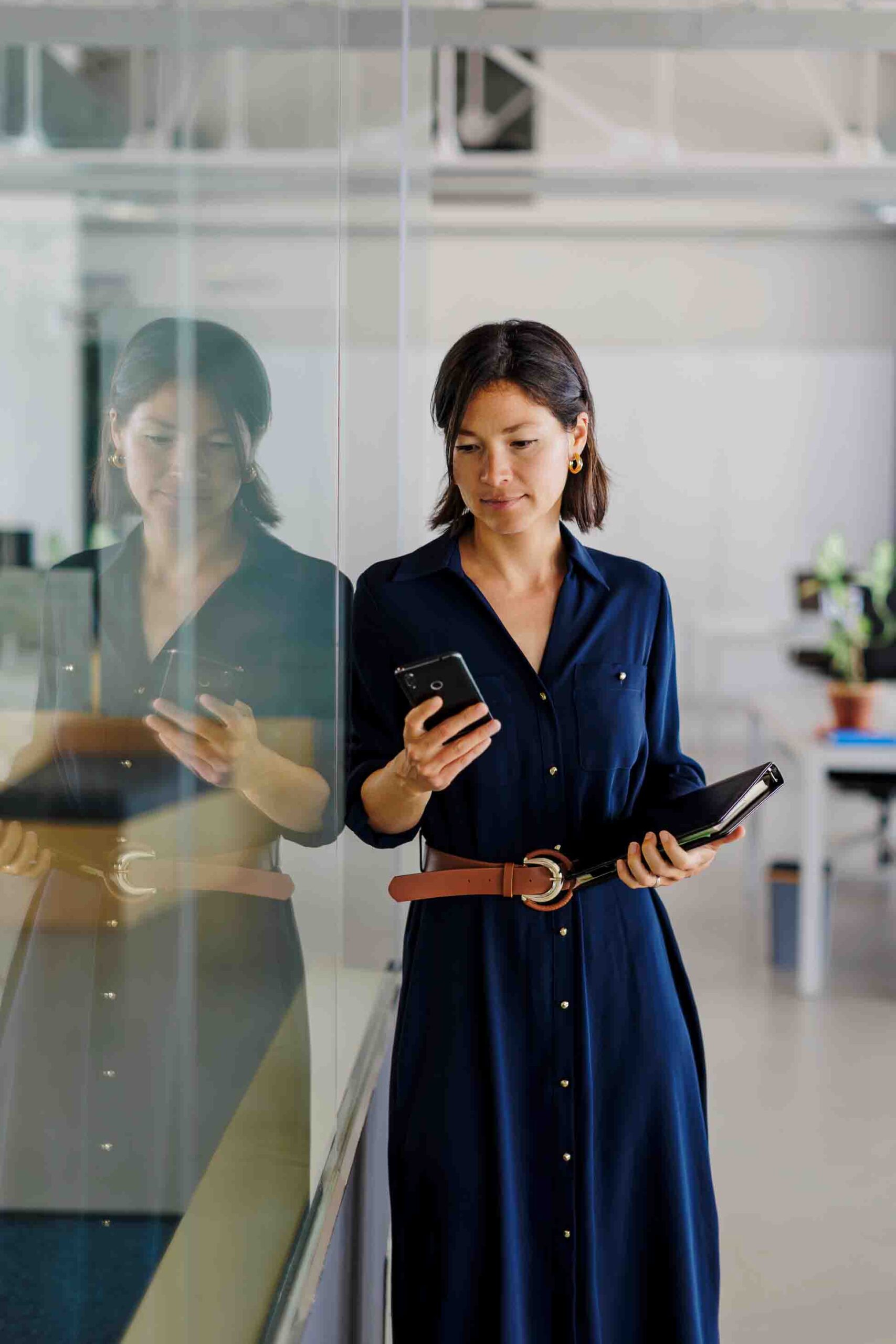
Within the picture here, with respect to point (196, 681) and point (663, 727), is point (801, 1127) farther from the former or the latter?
point (196, 681)

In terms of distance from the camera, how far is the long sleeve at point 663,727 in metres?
1.68

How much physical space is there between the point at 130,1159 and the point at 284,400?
63 centimetres

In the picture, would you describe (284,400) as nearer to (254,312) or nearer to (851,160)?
(254,312)

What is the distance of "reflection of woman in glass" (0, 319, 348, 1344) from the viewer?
58 centimetres

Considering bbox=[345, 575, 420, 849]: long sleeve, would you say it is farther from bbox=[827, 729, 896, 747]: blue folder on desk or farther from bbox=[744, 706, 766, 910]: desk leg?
bbox=[744, 706, 766, 910]: desk leg

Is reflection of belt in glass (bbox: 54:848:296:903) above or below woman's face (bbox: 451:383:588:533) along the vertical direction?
below

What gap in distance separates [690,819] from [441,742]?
1.12 feet

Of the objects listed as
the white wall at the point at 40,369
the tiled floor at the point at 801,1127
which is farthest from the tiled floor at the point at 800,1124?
the white wall at the point at 40,369

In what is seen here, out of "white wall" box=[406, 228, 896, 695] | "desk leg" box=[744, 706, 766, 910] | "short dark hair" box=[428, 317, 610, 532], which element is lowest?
"desk leg" box=[744, 706, 766, 910]

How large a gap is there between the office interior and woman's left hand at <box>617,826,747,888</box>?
35 centimetres

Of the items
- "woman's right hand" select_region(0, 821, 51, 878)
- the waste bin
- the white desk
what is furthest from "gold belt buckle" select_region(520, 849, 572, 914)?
the waste bin

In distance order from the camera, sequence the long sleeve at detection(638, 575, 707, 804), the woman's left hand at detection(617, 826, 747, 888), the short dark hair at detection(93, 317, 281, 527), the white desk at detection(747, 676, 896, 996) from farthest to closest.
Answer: the white desk at detection(747, 676, 896, 996) → the long sleeve at detection(638, 575, 707, 804) → the woman's left hand at detection(617, 826, 747, 888) → the short dark hair at detection(93, 317, 281, 527)

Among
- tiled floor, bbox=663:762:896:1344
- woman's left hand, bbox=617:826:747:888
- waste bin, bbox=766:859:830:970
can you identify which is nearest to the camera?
woman's left hand, bbox=617:826:747:888

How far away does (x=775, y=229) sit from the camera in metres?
10.3
